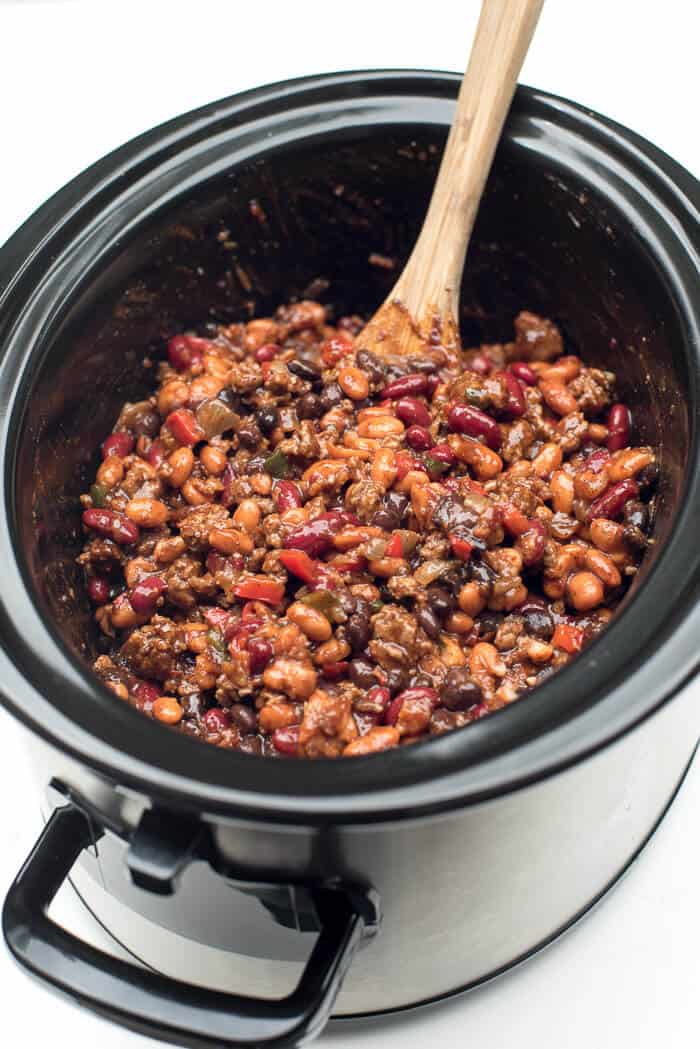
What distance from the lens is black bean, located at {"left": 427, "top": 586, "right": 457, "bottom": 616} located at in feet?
6.93

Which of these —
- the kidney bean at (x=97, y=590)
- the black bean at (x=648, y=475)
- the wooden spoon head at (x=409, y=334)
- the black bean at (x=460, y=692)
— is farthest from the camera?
the wooden spoon head at (x=409, y=334)

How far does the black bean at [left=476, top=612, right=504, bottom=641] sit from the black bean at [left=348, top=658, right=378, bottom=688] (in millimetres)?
220

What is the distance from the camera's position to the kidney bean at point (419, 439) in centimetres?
235

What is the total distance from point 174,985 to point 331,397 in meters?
1.22

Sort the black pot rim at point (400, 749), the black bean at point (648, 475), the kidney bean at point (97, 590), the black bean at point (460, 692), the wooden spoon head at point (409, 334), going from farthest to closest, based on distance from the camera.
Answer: the wooden spoon head at point (409, 334), the kidney bean at point (97, 590), the black bean at point (648, 475), the black bean at point (460, 692), the black pot rim at point (400, 749)

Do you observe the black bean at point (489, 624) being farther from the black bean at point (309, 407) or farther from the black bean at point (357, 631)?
the black bean at point (309, 407)

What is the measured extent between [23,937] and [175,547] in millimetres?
821

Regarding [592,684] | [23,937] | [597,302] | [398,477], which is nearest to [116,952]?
[23,937]

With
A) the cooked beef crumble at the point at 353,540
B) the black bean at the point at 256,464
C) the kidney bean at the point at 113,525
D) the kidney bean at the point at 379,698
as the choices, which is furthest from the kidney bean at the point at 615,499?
the kidney bean at the point at 113,525

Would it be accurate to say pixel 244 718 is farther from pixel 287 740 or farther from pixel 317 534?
pixel 317 534

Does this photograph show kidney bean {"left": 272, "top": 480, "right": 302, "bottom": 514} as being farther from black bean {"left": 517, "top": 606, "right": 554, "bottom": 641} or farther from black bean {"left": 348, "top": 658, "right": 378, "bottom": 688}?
black bean {"left": 517, "top": 606, "right": 554, "bottom": 641}

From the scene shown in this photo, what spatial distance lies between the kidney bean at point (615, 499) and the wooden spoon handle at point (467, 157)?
1.89 ft

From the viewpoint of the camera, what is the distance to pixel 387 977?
6.53 feet

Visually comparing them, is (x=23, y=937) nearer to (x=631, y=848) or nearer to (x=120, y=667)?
(x=120, y=667)
